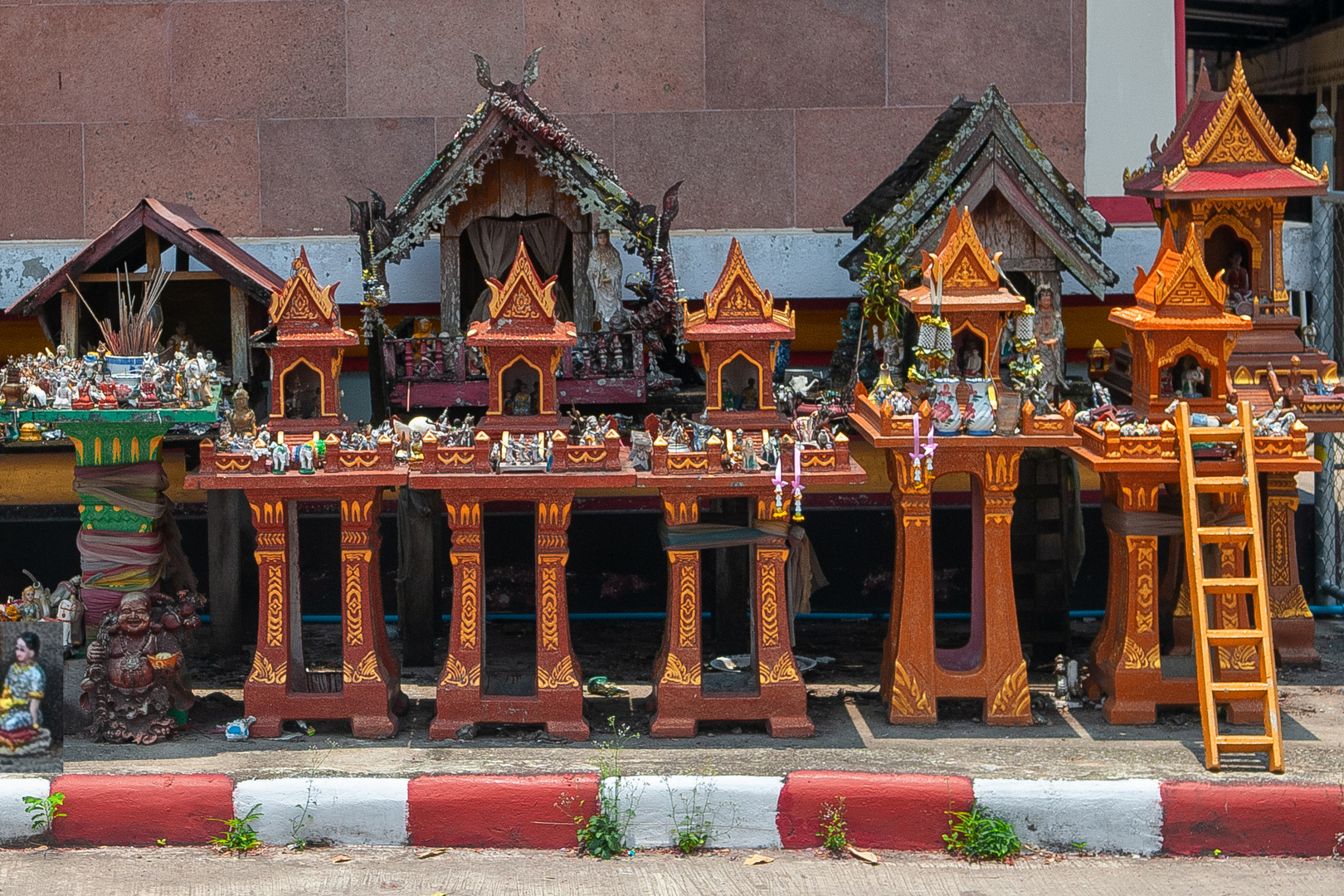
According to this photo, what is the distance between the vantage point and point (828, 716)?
366 inches

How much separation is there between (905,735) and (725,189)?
4.47 m

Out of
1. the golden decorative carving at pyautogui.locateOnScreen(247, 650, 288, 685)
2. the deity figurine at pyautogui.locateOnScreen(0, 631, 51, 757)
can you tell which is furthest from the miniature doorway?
the deity figurine at pyautogui.locateOnScreen(0, 631, 51, 757)

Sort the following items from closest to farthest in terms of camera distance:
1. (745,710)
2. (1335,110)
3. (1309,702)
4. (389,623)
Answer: (745,710) → (1309,702) → (389,623) → (1335,110)

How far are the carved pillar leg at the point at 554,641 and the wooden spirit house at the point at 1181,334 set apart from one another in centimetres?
315

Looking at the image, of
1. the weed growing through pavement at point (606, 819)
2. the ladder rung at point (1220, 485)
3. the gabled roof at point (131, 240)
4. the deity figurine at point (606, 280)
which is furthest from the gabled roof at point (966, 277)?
the gabled roof at point (131, 240)

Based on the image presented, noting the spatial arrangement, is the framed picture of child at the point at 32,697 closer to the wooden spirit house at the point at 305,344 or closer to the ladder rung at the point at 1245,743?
Result: the wooden spirit house at the point at 305,344

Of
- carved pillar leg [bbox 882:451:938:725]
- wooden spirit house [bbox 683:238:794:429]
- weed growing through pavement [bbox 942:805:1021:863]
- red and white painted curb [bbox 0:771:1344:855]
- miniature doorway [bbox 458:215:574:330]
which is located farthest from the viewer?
miniature doorway [bbox 458:215:574:330]

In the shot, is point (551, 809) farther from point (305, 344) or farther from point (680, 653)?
point (305, 344)

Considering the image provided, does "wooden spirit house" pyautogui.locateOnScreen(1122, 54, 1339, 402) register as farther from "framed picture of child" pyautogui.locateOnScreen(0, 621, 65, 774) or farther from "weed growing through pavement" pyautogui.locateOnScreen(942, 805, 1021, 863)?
"framed picture of child" pyautogui.locateOnScreen(0, 621, 65, 774)

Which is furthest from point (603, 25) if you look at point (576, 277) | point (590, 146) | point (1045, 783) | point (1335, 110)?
point (1335, 110)

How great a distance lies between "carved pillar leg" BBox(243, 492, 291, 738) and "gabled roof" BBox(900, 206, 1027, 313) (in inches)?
139

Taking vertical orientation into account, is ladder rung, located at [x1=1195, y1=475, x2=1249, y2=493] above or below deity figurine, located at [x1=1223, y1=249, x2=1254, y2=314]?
below

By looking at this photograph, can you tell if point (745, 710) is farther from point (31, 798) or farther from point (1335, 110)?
point (1335, 110)

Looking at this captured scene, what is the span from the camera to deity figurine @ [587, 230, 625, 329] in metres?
9.77
